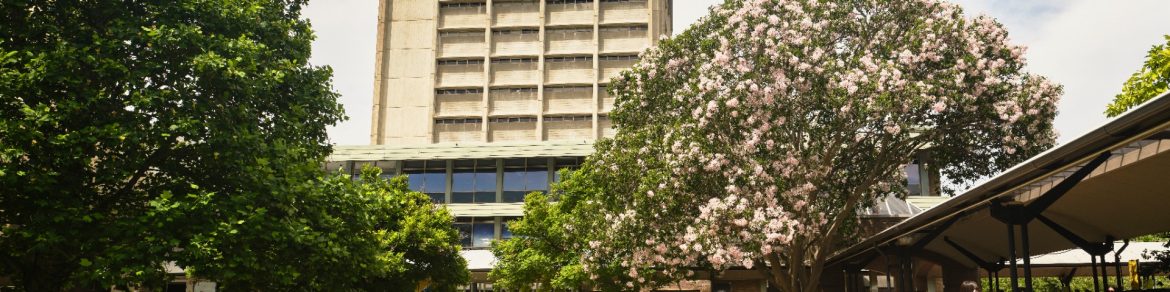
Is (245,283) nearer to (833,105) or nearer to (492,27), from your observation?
(833,105)

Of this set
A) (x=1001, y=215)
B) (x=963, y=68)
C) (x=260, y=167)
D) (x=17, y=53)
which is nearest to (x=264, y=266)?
(x=260, y=167)

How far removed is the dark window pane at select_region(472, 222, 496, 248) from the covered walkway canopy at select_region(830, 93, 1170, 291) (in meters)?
44.2

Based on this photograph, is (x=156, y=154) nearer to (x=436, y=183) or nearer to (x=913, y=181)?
(x=436, y=183)

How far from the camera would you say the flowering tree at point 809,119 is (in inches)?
962

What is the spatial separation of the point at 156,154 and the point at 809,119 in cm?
1536

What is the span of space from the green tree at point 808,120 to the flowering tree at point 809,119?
0.04 m

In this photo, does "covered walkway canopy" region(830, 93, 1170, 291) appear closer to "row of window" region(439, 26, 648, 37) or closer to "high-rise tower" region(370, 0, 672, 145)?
"high-rise tower" region(370, 0, 672, 145)

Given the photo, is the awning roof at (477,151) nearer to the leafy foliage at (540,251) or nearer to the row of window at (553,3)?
the leafy foliage at (540,251)

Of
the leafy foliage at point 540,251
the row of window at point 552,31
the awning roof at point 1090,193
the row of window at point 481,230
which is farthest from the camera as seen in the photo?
the row of window at point 552,31

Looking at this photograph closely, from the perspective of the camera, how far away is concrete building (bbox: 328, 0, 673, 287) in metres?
86.3

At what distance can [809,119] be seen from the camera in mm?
25562

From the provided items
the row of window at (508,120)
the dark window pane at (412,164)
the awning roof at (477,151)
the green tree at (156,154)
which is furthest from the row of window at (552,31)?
the green tree at (156,154)

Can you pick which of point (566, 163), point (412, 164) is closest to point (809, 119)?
point (566, 163)

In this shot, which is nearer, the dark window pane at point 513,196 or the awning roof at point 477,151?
the awning roof at point 477,151
